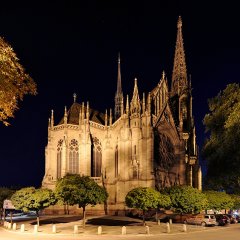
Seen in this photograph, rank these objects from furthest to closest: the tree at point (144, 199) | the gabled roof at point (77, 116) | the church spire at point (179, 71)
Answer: the church spire at point (179, 71) → the gabled roof at point (77, 116) → the tree at point (144, 199)

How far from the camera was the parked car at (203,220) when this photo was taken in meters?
44.6

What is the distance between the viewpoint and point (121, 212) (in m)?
59.4

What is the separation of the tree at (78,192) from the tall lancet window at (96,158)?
20715mm

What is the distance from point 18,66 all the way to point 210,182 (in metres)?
49.5

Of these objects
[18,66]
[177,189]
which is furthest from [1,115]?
[177,189]

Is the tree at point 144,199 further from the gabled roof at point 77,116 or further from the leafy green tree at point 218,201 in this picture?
the gabled roof at point 77,116

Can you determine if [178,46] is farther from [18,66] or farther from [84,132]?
[18,66]

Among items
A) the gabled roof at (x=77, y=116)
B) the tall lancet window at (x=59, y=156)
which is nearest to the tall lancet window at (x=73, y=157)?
the tall lancet window at (x=59, y=156)

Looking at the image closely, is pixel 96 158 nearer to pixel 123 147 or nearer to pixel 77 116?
pixel 123 147

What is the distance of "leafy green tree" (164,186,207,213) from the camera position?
47.2m

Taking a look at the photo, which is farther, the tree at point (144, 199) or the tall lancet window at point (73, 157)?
the tall lancet window at point (73, 157)

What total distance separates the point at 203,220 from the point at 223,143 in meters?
9.43

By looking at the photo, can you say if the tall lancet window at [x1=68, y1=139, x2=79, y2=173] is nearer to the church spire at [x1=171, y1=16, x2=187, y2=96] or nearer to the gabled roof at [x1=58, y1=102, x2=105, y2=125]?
the gabled roof at [x1=58, y1=102, x2=105, y2=125]

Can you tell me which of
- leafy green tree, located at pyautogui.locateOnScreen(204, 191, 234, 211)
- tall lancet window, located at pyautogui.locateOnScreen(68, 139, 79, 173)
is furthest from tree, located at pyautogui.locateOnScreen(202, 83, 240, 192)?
tall lancet window, located at pyautogui.locateOnScreen(68, 139, 79, 173)
